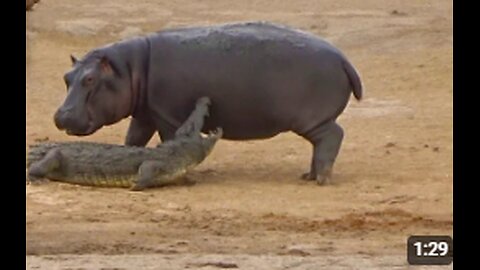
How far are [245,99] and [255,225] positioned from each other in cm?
194

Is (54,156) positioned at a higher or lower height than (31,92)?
higher

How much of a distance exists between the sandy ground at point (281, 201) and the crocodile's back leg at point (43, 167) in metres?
0.14

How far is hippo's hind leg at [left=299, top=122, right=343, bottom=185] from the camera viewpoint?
32.5 ft

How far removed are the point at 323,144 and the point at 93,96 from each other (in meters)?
1.59

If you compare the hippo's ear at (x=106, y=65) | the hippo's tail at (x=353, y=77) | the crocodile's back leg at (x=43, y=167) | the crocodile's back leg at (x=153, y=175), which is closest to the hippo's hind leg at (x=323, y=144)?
the hippo's tail at (x=353, y=77)

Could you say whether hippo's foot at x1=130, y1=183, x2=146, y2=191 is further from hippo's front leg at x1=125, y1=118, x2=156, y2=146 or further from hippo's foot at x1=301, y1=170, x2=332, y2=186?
hippo's foot at x1=301, y1=170, x2=332, y2=186

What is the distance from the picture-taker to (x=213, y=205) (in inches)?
347

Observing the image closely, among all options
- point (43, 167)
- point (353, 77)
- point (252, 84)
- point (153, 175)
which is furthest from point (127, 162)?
point (353, 77)

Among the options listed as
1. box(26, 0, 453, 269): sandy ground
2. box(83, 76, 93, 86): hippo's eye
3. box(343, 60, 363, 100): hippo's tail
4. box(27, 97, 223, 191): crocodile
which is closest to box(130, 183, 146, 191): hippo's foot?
box(27, 97, 223, 191): crocodile

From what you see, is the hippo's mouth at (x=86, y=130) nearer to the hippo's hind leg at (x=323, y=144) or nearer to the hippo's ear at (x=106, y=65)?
the hippo's ear at (x=106, y=65)

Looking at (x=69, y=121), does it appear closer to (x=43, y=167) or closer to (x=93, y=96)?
(x=93, y=96)
